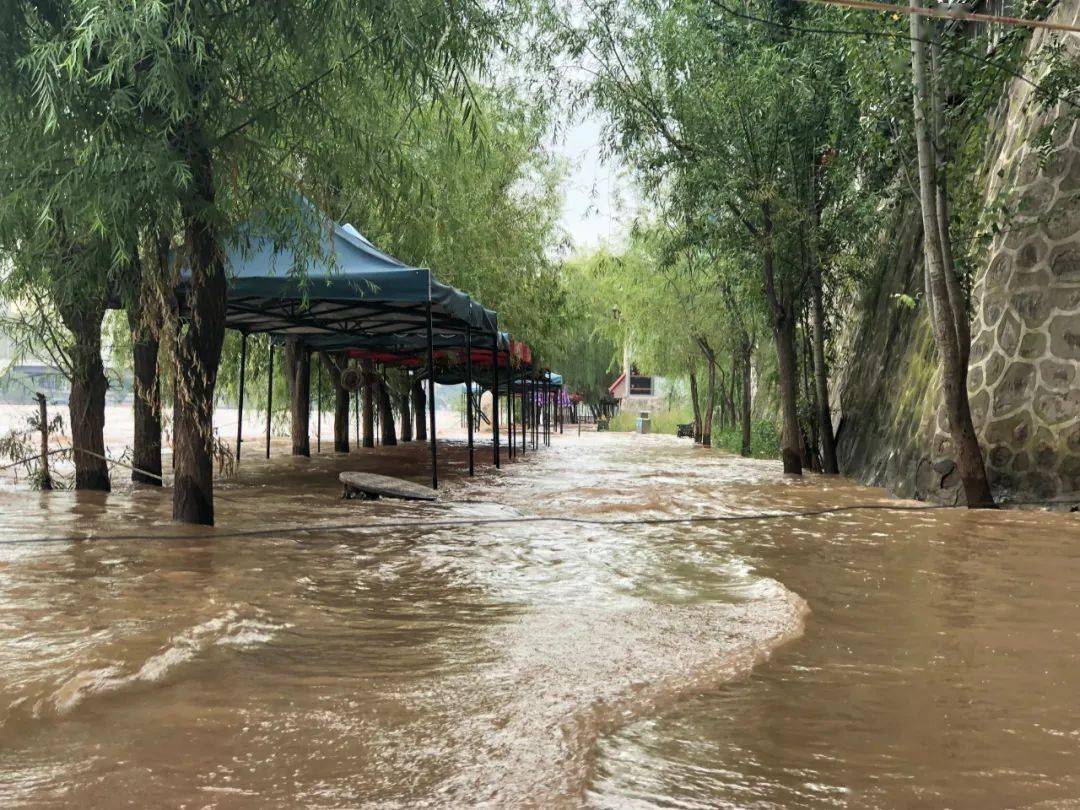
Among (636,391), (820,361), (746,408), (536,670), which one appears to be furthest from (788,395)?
(636,391)

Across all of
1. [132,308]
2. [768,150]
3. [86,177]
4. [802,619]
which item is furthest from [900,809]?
[768,150]

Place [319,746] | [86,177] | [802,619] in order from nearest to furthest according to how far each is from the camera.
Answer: [319,746] < [802,619] < [86,177]

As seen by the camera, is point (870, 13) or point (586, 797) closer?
point (586, 797)

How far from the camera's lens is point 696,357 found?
94.4 feet

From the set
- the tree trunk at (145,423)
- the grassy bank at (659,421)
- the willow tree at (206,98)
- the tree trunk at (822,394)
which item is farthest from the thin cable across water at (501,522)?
the grassy bank at (659,421)

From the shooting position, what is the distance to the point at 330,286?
972 centimetres

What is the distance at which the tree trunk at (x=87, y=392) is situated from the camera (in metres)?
9.38

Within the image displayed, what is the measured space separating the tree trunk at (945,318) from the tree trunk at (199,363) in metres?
6.35

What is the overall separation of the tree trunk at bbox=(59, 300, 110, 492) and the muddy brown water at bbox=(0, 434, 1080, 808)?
278cm

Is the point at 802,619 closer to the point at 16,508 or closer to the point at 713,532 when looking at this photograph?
the point at 713,532

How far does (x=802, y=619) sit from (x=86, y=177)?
15.7ft

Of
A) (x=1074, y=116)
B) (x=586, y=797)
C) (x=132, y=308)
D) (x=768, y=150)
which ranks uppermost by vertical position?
(x=768, y=150)

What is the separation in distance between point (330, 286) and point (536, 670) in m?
6.77

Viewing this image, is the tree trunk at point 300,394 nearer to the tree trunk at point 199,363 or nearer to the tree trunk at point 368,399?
the tree trunk at point 368,399
